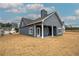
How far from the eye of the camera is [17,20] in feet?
14.6

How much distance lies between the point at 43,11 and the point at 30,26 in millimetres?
535

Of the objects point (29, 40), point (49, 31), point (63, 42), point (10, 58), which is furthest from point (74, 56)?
point (10, 58)

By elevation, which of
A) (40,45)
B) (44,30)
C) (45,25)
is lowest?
(40,45)

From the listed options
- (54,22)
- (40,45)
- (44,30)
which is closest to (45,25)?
(44,30)

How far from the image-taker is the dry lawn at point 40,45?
4.23 m

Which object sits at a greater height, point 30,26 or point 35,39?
A: point 30,26

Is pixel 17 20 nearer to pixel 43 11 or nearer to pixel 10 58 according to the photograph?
pixel 43 11

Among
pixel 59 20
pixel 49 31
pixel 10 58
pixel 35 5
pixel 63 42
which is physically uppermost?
pixel 35 5

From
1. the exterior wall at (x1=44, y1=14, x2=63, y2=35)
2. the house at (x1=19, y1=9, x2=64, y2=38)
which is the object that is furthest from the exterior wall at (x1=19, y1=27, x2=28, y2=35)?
the exterior wall at (x1=44, y1=14, x2=63, y2=35)

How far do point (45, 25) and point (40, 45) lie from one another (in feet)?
1.72

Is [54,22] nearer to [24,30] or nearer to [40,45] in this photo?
[40,45]

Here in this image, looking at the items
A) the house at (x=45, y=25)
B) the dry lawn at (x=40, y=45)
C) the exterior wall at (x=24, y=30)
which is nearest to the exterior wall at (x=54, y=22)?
the house at (x=45, y=25)

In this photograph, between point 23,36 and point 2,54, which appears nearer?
point 2,54

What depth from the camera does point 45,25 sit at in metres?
4.45
